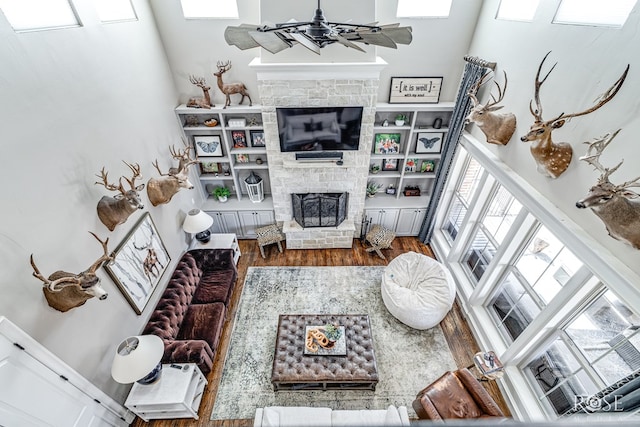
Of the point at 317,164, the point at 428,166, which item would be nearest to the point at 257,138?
the point at 317,164

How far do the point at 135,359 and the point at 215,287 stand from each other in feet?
5.36

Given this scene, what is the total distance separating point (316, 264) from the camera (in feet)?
18.0

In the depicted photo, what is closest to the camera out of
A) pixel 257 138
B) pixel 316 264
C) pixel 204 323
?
pixel 204 323

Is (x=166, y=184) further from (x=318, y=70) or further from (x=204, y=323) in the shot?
(x=318, y=70)

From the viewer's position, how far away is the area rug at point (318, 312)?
144 inches

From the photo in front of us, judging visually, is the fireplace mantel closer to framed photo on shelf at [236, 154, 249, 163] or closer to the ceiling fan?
framed photo on shelf at [236, 154, 249, 163]

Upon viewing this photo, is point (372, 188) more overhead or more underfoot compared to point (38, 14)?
more underfoot

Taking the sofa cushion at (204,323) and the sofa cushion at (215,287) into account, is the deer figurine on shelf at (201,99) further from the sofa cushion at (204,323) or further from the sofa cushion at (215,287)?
the sofa cushion at (204,323)

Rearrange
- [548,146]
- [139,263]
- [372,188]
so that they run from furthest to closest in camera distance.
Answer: [372,188] < [139,263] < [548,146]

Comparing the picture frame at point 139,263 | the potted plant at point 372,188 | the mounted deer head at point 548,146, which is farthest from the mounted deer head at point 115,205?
the mounted deer head at point 548,146

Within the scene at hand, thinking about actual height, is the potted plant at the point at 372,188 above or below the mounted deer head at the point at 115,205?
below

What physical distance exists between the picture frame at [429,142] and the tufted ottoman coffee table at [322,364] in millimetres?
3092

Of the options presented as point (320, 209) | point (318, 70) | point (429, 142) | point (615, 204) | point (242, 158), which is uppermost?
point (318, 70)

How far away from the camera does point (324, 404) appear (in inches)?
142
